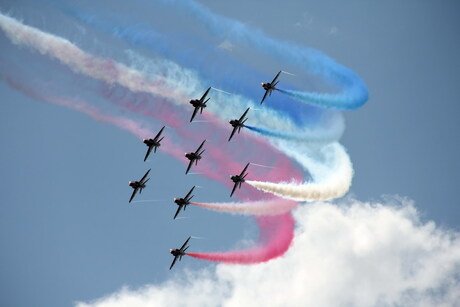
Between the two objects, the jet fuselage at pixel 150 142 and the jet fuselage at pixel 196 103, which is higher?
the jet fuselage at pixel 196 103

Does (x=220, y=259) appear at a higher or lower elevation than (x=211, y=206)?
lower

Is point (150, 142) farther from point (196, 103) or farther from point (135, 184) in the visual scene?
point (196, 103)

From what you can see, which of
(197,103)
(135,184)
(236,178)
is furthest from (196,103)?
(135,184)

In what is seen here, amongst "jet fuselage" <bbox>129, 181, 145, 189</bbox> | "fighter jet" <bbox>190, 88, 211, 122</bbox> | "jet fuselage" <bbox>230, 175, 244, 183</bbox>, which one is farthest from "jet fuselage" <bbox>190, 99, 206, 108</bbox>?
"jet fuselage" <bbox>129, 181, 145, 189</bbox>

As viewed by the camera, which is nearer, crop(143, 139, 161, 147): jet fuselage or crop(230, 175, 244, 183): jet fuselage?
crop(143, 139, 161, 147): jet fuselage

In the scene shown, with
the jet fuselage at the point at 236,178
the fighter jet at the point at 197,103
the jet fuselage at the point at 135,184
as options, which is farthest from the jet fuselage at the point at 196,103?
the jet fuselage at the point at 135,184

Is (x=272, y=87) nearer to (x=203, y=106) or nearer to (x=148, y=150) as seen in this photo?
(x=203, y=106)

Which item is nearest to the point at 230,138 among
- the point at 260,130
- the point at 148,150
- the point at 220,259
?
the point at 260,130

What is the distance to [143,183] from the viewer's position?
51.9 m

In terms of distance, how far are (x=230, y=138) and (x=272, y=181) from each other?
5166 millimetres

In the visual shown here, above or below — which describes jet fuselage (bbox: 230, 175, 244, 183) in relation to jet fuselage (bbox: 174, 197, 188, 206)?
above

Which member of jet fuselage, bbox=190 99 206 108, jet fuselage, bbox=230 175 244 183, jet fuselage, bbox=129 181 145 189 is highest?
jet fuselage, bbox=190 99 206 108

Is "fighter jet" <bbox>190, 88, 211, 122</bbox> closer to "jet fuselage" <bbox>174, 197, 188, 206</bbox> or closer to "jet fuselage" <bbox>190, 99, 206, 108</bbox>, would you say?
"jet fuselage" <bbox>190, 99, 206, 108</bbox>

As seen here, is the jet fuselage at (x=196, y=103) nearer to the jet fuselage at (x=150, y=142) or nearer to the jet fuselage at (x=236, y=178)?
the jet fuselage at (x=150, y=142)
